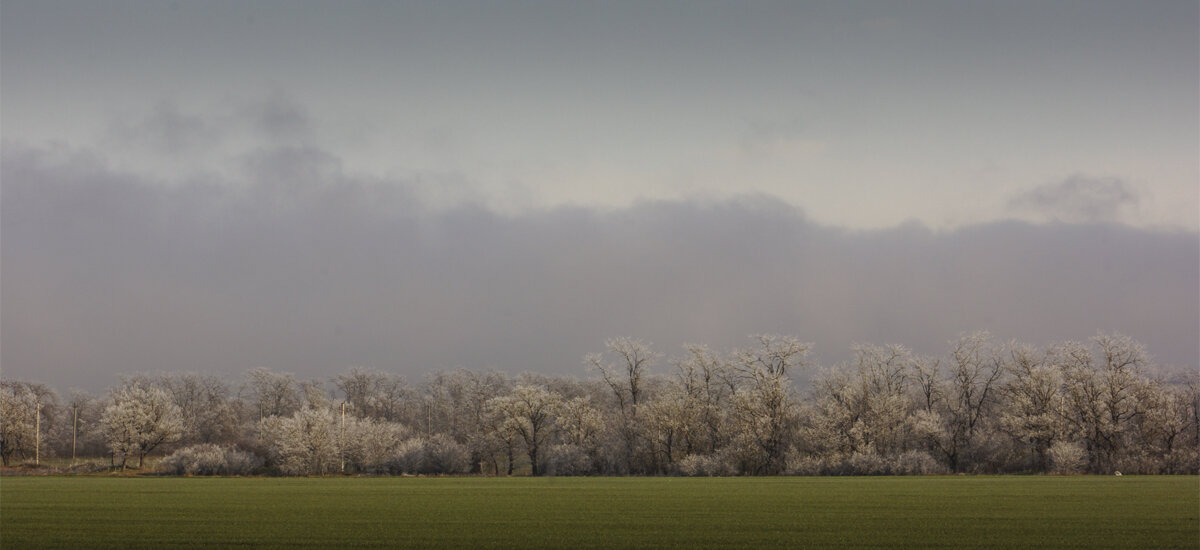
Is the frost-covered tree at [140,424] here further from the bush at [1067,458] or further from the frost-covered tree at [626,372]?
the bush at [1067,458]

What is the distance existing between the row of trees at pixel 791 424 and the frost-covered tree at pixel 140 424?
0.17m

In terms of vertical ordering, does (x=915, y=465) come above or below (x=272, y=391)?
below

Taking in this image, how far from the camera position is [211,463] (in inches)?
2549

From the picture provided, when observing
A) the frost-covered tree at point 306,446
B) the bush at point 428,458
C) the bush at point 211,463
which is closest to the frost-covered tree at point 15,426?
the bush at point 211,463

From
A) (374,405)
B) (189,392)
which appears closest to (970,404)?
(374,405)

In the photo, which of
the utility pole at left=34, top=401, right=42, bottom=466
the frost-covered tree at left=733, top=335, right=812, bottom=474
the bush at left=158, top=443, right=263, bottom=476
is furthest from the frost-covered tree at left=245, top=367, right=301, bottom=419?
the frost-covered tree at left=733, top=335, right=812, bottom=474

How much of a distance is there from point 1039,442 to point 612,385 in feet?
105

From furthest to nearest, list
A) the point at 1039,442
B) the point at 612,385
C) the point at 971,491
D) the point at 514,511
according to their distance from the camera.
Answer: the point at 612,385 < the point at 1039,442 < the point at 971,491 < the point at 514,511

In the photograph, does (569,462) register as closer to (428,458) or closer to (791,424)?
(428,458)

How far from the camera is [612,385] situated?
72250 mm

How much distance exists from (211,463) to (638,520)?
55.1 m

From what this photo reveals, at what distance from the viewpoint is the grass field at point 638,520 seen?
15.3 meters

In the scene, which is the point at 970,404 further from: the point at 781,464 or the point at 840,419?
the point at 781,464

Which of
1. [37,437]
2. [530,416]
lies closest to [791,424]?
[530,416]
